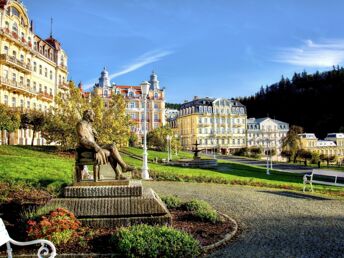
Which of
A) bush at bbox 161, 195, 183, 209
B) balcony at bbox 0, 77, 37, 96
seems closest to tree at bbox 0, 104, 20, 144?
balcony at bbox 0, 77, 37, 96

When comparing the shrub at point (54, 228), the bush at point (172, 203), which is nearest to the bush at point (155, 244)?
the shrub at point (54, 228)

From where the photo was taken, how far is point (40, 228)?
22.1ft

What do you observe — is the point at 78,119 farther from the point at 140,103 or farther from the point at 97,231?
the point at 140,103

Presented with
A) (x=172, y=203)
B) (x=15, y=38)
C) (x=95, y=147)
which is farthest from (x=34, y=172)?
(x=15, y=38)

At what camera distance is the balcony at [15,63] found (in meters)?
36.3

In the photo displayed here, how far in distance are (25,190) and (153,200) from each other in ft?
22.8

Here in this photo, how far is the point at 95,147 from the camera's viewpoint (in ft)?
27.3

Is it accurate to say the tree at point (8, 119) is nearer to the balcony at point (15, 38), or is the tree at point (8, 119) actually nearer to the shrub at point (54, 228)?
the balcony at point (15, 38)

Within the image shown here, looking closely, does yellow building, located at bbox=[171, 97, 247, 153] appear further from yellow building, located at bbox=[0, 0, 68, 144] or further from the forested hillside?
the forested hillside

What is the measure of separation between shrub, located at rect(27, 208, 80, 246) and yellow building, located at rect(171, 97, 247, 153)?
266 feet

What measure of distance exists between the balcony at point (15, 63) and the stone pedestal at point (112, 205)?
3363 cm

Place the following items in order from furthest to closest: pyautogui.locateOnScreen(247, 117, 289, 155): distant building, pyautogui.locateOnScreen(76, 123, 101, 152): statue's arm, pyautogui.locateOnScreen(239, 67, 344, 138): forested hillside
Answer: pyautogui.locateOnScreen(239, 67, 344, 138): forested hillside < pyautogui.locateOnScreen(247, 117, 289, 155): distant building < pyautogui.locateOnScreen(76, 123, 101, 152): statue's arm

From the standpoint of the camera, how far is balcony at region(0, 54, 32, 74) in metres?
36.3

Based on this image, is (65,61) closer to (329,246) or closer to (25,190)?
(25,190)
